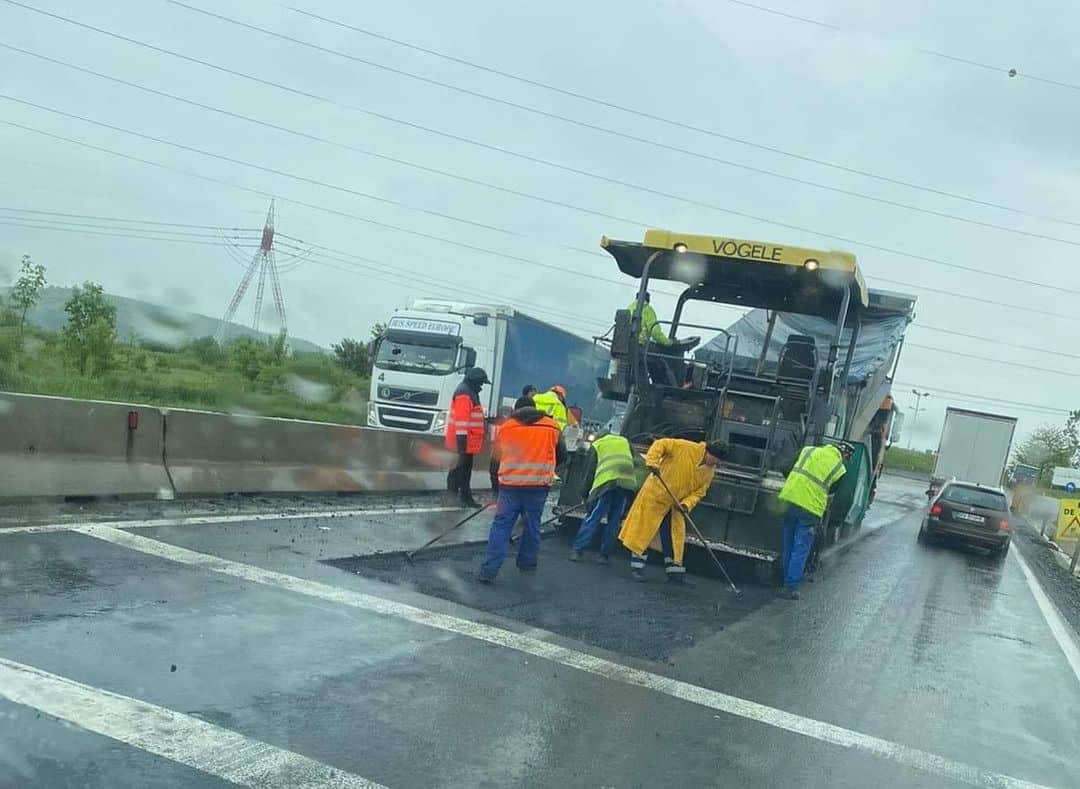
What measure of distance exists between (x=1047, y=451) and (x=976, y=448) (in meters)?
50.8

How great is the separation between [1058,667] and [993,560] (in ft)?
33.5

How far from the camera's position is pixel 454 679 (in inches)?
212

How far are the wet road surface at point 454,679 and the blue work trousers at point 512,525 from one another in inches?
7.3

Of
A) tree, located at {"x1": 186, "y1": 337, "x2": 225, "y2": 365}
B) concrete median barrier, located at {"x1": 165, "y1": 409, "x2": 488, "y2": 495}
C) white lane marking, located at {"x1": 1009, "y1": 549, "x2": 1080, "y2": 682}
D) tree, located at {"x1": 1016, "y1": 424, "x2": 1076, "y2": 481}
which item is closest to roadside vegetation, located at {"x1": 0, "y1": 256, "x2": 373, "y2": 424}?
tree, located at {"x1": 186, "y1": 337, "x2": 225, "y2": 365}

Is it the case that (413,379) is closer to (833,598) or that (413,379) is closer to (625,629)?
(833,598)

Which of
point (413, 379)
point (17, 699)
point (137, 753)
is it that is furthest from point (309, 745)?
point (413, 379)

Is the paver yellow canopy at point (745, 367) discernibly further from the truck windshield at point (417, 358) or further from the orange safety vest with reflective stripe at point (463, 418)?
the truck windshield at point (417, 358)

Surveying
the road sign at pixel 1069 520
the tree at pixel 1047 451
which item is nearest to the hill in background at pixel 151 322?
the road sign at pixel 1069 520

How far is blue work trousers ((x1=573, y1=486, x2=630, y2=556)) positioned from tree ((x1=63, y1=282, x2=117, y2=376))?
49.2ft

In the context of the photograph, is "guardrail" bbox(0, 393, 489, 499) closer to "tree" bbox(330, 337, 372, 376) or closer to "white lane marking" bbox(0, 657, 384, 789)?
"white lane marking" bbox(0, 657, 384, 789)

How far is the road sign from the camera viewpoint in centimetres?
2116

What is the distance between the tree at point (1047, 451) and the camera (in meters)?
70.1

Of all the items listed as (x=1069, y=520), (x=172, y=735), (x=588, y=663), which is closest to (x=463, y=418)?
(x=588, y=663)

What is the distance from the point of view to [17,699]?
4.27 metres
